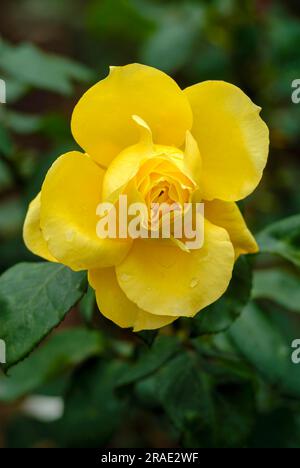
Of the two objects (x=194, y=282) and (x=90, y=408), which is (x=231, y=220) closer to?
(x=194, y=282)

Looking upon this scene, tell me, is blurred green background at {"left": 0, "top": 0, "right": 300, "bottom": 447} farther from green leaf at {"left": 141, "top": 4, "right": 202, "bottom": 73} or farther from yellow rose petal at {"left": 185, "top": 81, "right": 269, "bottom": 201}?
yellow rose petal at {"left": 185, "top": 81, "right": 269, "bottom": 201}

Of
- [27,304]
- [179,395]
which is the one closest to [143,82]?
[27,304]

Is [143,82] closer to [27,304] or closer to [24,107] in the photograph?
[27,304]

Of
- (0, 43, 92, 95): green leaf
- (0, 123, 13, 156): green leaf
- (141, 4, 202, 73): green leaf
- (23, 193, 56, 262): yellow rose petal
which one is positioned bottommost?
(23, 193, 56, 262): yellow rose petal

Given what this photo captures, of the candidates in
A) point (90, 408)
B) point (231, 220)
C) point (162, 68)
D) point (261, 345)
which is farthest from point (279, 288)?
point (162, 68)

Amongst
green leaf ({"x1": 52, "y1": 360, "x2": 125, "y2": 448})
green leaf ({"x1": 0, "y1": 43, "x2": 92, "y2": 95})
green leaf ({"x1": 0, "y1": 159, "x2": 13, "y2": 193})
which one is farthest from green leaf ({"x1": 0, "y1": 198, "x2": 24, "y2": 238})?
green leaf ({"x1": 52, "y1": 360, "x2": 125, "y2": 448})

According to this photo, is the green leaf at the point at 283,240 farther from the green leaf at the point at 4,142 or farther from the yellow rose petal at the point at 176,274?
the green leaf at the point at 4,142
